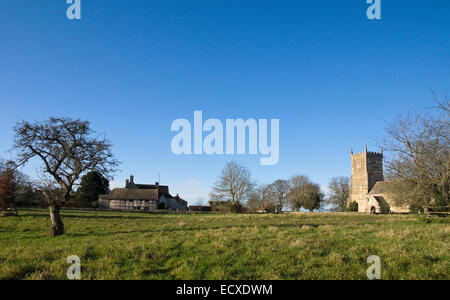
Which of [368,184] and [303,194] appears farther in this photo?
[303,194]

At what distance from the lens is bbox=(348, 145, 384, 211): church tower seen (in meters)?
70.4

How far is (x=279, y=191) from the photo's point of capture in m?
79.6

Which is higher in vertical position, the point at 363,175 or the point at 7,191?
the point at 363,175

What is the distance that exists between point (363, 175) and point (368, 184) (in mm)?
2874

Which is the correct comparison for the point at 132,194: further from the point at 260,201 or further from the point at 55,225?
the point at 55,225

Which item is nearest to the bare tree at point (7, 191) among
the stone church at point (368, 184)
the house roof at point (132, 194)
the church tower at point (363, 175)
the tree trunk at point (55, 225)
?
the tree trunk at point (55, 225)

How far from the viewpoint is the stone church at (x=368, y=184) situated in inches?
2519

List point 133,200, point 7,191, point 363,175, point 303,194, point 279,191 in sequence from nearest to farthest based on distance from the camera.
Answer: point 7,191
point 133,200
point 363,175
point 303,194
point 279,191

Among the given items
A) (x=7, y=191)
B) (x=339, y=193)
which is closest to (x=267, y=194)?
(x=339, y=193)

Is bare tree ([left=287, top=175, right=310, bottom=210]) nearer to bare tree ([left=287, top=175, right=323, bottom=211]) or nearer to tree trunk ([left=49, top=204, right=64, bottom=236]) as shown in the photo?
bare tree ([left=287, top=175, right=323, bottom=211])

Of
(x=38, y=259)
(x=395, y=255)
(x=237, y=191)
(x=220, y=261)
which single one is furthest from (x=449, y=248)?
(x=237, y=191)

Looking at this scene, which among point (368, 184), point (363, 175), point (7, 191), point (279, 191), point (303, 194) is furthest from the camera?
point (279, 191)

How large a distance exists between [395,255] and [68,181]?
18.2m

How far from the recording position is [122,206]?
67375 millimetres
